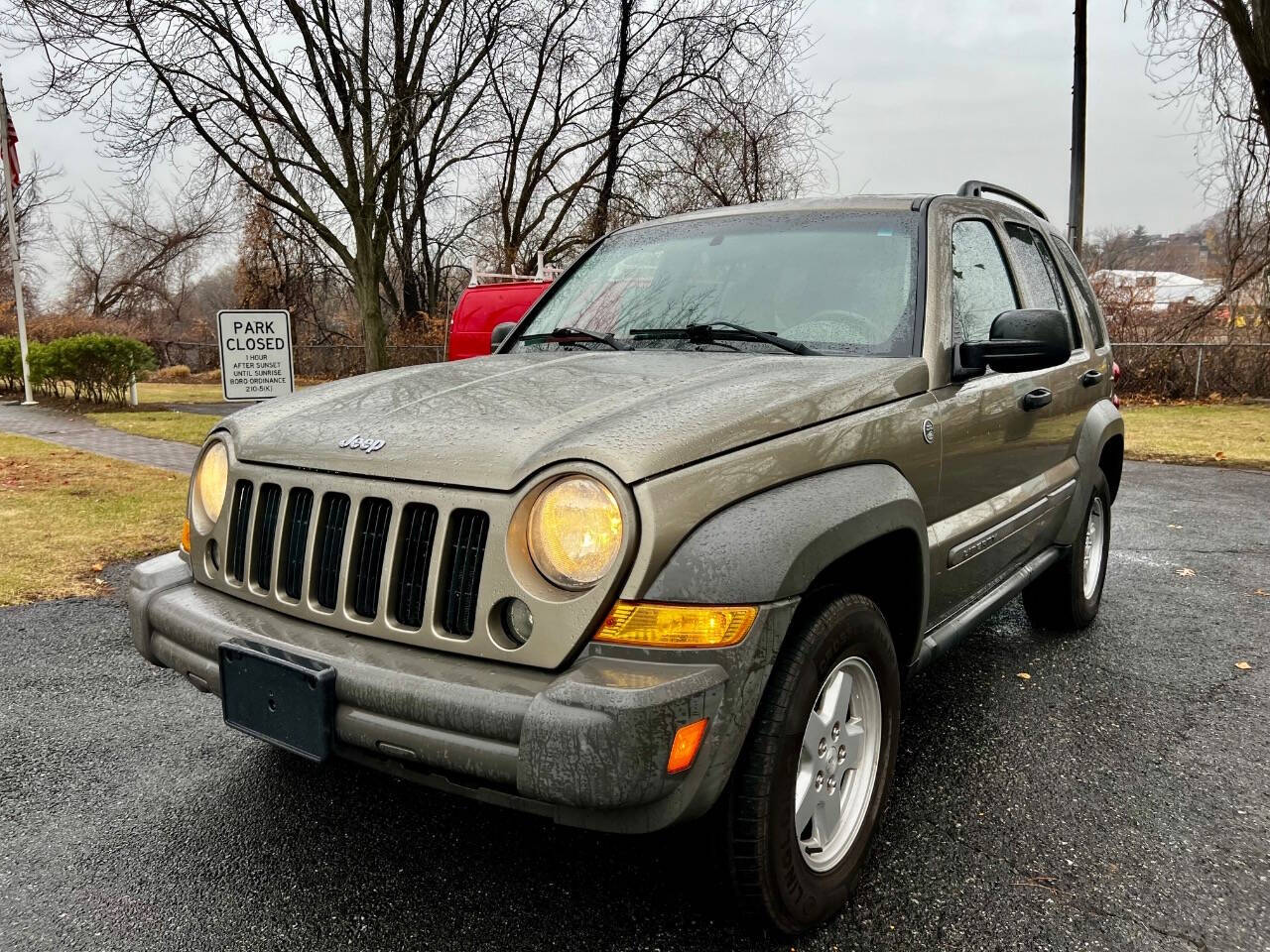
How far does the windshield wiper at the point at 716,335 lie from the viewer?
282 centimetres

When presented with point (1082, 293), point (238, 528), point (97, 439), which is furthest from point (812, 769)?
point (97, 439)

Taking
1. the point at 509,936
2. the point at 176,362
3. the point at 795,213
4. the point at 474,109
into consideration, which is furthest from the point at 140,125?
the point at 176,362

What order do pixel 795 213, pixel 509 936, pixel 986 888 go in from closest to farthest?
pixel 509 936 < pixel 986 888 < pixel 795 213

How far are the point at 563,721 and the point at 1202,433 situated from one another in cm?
1416

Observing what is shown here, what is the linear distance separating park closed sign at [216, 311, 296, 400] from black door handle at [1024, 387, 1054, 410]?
574 centimetres

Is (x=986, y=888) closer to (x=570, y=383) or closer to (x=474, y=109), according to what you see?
(x=570, y=383)

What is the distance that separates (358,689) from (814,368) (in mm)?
1452

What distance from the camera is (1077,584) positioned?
4367 millimetres

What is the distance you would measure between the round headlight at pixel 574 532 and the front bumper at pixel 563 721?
17cm

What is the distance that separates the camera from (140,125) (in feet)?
55.4

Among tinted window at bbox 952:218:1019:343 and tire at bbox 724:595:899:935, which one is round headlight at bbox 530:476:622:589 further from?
tinted window at bbox 952:218:1019:343

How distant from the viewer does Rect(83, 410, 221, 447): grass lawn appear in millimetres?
12914

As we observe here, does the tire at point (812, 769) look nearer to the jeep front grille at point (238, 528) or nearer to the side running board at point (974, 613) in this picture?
the side running board at point (974, 613)

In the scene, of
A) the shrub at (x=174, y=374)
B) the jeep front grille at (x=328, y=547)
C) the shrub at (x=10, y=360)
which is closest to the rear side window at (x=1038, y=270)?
the jeep front grille at (x=328, y=547)
